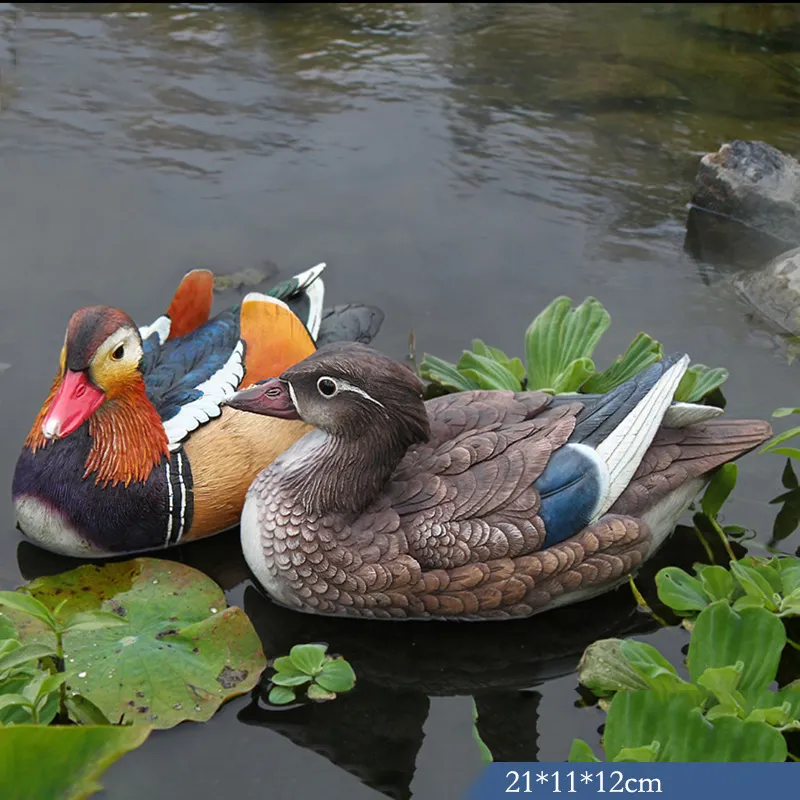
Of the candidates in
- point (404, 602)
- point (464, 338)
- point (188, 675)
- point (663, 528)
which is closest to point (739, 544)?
point (663, 528)

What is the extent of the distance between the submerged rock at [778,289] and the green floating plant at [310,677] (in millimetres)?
2915

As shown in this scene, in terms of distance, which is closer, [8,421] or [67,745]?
[67,745]

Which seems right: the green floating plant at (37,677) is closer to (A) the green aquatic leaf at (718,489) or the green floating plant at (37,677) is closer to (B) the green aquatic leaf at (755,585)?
(B) the green aquatic leaf at (755,585)

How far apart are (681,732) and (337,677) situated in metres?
1.10

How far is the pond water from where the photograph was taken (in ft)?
11.7

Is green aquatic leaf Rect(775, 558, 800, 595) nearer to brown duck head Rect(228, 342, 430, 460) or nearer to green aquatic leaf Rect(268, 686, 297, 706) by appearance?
brown duck head Rect(228, 342, 430, 460)

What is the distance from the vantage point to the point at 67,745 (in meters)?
2.60

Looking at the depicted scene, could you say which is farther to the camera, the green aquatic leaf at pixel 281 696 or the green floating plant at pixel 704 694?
the green aquatic leaf at pixel 281 696

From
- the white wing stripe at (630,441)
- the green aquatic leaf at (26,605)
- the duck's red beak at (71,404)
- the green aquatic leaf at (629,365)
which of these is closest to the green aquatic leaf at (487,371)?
the green aquatic leaf at (629,365)

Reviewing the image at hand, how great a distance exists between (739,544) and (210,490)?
1.89 metres

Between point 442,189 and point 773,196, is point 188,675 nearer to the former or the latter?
point 442,189

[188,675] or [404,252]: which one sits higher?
[404,252]

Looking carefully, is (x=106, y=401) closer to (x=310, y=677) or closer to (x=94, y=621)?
(x=94, y=621)

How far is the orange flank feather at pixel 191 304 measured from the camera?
437 centimetres
